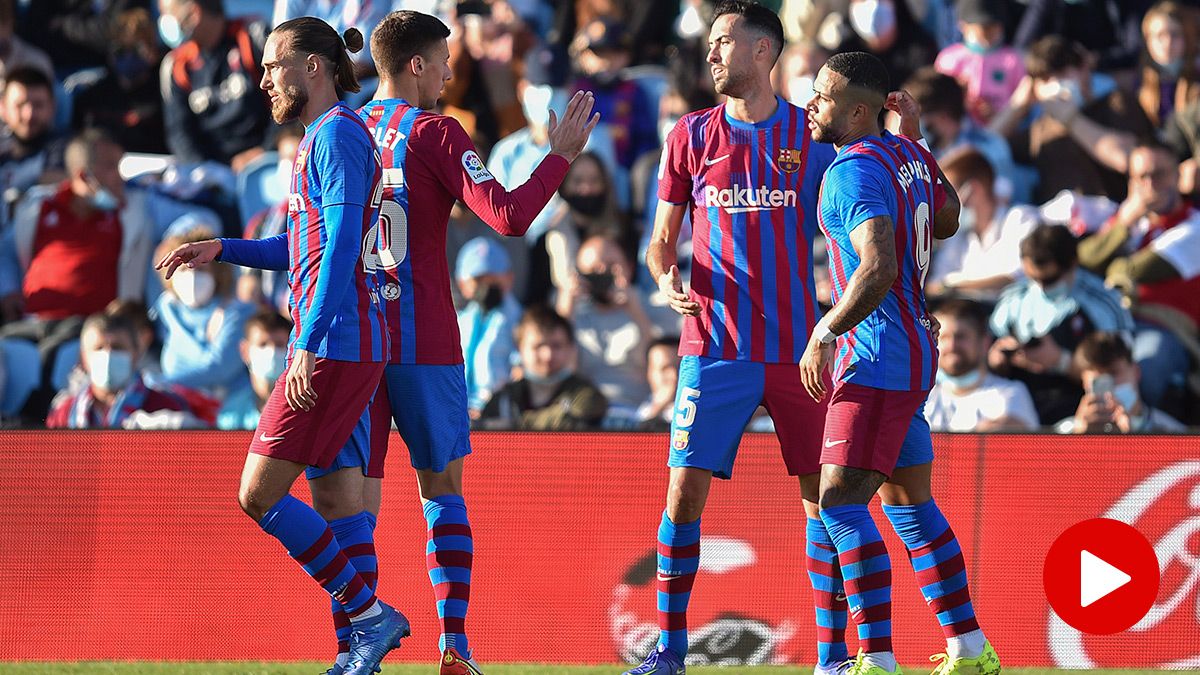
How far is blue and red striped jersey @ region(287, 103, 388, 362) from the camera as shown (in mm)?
4754

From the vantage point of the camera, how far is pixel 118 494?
6633 millimetres

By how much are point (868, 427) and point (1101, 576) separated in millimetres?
1839

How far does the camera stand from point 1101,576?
6250mm

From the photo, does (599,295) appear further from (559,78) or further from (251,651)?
(251,651)

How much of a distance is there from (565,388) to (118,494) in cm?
259

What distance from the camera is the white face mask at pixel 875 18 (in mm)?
9445

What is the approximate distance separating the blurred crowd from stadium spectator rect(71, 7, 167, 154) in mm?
15

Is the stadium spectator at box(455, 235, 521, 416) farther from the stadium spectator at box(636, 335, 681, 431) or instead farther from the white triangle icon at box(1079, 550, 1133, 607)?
the white triangle icon at box(1079, 550, 1133, 607)

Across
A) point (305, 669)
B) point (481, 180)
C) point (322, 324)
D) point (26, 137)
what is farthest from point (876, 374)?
point (26, 137)

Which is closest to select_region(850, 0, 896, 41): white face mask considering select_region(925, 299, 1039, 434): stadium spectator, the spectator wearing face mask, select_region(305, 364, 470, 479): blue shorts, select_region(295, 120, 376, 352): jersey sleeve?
the spectator wearing face mask

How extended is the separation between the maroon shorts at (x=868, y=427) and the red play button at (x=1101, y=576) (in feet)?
5.34

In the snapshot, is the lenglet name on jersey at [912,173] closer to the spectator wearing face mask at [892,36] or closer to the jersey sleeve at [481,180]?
the jersey sleeve at [481,180]

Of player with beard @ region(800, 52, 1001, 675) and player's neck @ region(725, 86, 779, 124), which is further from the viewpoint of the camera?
player's neck @ region(725, 86, 779, 124)

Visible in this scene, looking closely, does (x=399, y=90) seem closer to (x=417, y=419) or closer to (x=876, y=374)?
(x=417, y=419)
